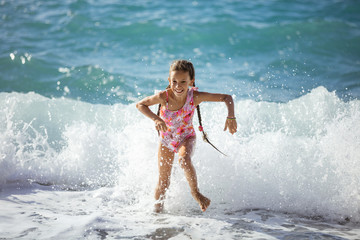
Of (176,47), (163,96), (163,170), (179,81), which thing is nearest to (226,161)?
(163,170)

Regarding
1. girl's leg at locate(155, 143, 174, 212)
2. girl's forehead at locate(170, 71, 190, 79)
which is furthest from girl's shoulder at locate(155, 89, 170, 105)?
girl's leg at locate(155, 143, 174, 212)

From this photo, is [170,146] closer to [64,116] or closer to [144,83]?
[64,116]

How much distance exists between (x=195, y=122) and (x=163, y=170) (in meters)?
2.25

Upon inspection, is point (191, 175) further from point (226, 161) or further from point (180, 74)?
point (226, 161)

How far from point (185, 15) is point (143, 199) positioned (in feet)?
33.8

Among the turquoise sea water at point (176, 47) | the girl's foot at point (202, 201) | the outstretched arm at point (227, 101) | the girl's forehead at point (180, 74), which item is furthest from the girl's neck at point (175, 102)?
the turquoise sea water at point (176, 47)

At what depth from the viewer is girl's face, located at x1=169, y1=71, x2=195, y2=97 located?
3.46 meters

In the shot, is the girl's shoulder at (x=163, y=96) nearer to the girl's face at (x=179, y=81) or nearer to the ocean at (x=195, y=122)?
the girl's face at (x=179, y=81)

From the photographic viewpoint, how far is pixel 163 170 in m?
3.94

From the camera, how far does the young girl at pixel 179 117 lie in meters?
3.46

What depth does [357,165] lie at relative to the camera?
4.18 meters

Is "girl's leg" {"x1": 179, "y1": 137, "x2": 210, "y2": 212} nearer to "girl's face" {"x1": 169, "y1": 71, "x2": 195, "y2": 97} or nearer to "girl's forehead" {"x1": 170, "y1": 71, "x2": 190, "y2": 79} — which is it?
"girl's face" {"x1": 169, "y1": 71, "x2": 195, "y2": 97}

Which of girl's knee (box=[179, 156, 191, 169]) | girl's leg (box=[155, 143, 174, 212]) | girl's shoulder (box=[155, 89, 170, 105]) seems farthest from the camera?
girl's leg (box=[155, 143, 174, 212])

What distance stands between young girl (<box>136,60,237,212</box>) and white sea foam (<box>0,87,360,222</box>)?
0.30m
